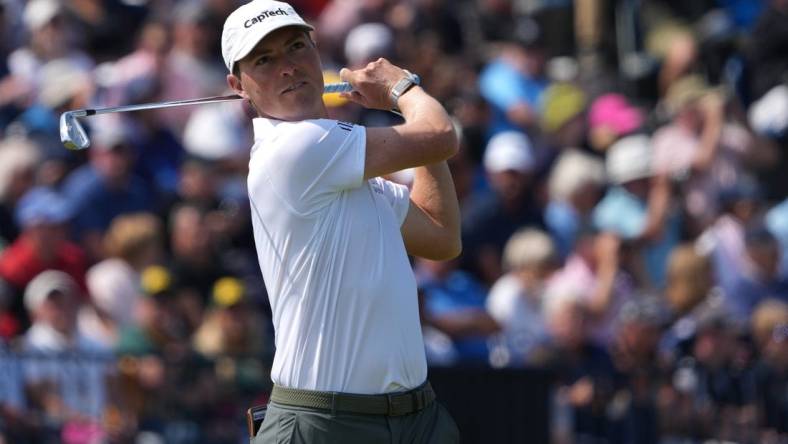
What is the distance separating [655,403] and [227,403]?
237cm

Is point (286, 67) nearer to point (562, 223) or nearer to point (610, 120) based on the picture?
point (562, 223)

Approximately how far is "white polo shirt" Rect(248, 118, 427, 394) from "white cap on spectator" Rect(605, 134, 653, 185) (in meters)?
6.12

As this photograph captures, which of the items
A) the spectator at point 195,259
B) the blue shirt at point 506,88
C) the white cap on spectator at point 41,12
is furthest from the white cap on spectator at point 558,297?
the white cap on spectator at point 41,12

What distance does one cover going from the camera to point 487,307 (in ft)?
31.0

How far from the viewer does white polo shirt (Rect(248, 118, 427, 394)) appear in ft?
14.5

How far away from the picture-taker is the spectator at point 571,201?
1027cm

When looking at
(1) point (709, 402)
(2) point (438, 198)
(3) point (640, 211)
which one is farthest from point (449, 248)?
(3) point (640, 211)

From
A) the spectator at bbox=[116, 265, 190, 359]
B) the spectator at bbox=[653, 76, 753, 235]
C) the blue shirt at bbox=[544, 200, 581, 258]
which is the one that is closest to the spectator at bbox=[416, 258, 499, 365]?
the blue shirt at bbox=[544, 200, 581, 258]

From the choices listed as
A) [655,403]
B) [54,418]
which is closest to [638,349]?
[655,403]

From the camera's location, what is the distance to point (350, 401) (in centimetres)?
446

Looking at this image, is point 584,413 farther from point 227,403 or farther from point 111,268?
point 111,268

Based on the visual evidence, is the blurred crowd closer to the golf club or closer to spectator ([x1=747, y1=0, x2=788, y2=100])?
spectator ([x1=747, y1=0, x2=788, y2=100])

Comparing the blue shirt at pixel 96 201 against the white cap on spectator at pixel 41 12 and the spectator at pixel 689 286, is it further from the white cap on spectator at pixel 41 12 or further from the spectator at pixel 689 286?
the spectator at pixel 689 286

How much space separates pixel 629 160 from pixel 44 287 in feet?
13.5
